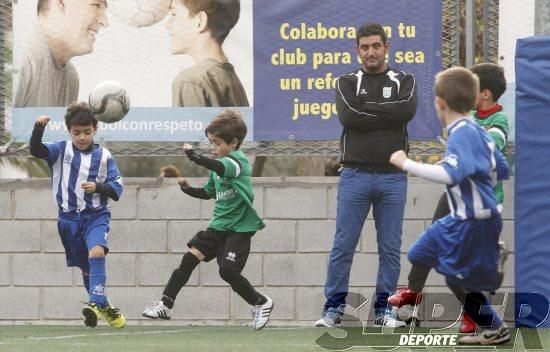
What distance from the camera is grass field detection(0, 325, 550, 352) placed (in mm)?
7621

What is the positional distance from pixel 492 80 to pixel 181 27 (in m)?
2.63

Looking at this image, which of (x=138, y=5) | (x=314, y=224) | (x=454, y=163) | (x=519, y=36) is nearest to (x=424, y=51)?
(x=519, y=36)

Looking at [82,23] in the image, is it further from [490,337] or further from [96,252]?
[490,337]

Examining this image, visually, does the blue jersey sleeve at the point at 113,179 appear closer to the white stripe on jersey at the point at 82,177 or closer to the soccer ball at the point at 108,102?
the white stripe on jersey at the point at 82,177

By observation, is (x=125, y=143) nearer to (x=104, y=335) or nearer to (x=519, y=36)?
(x=104, y=335)

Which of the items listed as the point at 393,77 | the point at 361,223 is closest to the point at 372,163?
the point at 361,223

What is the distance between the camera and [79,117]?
30.6 feet

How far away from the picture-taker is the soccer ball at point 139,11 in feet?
33.8

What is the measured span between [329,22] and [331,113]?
71 cm

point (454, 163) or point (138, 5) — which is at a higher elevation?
point (138, 5)

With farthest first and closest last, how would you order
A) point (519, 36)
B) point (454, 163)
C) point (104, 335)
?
point (519, 36) < point (104, 335) < point (454, 163)

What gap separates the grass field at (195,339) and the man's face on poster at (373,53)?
1789 mm

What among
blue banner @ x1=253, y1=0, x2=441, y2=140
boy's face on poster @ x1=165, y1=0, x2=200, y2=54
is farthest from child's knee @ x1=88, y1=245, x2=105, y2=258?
boy's face on poster @ x1=165, y1=0, x2=200, y2=54

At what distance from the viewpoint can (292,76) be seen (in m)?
10.2
